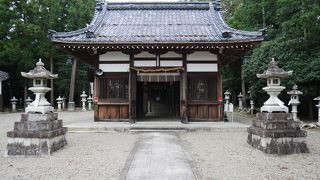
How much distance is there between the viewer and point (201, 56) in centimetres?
1468

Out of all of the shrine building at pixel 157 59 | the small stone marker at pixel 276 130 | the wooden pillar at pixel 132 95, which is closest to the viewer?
the small stone marker at pixel 276 130

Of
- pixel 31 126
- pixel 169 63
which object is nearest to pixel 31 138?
pixel 31 126

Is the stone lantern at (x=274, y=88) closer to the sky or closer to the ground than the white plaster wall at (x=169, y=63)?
closer to the ground

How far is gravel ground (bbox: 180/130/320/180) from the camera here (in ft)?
19.9

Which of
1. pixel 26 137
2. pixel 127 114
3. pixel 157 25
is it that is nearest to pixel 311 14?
pixel 157 25

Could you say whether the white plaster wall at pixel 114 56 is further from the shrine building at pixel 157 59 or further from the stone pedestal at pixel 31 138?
the stone pedestal at pixel 31 138

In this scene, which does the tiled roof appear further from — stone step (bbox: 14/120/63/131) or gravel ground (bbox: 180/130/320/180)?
stone step (bbox: 14/120/63/131)

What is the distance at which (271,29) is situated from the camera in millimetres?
25266

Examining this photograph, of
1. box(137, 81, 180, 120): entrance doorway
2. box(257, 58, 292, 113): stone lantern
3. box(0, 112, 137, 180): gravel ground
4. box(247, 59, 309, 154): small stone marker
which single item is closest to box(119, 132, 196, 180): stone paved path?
box(0, 112, 137, 180): gravel ground

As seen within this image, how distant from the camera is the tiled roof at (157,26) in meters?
13.6

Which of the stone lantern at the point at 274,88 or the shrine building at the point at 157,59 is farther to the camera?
the shrine building at the point at 157,59

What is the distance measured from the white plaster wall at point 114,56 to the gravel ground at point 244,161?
236 inches

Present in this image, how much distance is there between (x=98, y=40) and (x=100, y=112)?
3490 millimetres

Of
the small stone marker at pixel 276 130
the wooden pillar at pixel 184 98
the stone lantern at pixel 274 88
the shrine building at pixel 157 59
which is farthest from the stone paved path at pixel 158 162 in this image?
the shrine building at pixel 157 59
